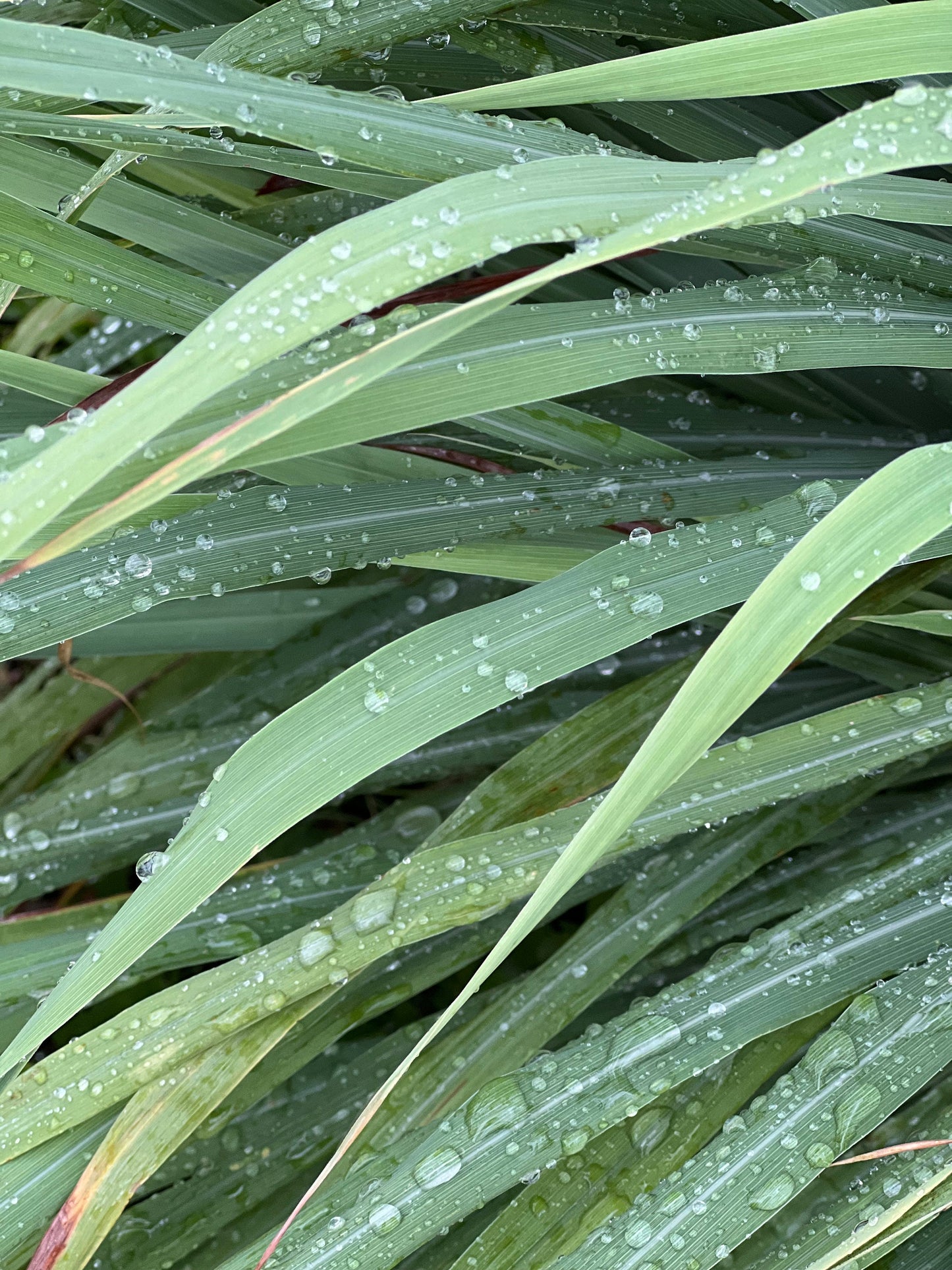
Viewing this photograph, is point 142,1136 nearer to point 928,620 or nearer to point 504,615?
point 504,615

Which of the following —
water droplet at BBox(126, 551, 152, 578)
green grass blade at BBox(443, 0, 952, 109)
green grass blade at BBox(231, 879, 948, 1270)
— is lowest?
green grass blade at BBox(231, 879, 948, 1270)

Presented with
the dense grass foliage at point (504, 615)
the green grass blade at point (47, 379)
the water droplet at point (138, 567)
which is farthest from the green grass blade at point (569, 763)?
the green grass blade at point (47, 379)

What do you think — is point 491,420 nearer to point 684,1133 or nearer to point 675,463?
point 675,463

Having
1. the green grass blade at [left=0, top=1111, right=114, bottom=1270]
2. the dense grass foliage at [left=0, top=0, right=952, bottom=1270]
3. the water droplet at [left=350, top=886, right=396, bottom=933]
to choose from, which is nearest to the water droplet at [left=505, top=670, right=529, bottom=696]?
the dense grass foliage at [left=0, top=0, right=952, bottom=1270]

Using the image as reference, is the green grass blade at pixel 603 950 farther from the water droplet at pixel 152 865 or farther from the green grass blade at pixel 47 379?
the green grass blade at pixel 47 379

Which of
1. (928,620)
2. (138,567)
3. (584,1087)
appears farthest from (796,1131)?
(138,567)

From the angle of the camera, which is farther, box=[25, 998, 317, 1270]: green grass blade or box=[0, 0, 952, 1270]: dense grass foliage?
box=[25, 998, 317, 1270]: green grass blade

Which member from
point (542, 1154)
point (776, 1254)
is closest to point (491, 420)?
point (542, 1154)

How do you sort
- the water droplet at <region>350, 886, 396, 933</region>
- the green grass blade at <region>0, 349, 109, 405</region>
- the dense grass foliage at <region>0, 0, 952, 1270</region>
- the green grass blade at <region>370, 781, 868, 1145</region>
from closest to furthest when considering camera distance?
the dense grass foliage at <region>0, 0, 952, 1270</region> < the green grass blade at <region>0, 349, 109, 405</region> < the water droplet at <region>350, 886, 396, 933</region> < the green grass blade at <region>370, 781, 868, 1145</region>

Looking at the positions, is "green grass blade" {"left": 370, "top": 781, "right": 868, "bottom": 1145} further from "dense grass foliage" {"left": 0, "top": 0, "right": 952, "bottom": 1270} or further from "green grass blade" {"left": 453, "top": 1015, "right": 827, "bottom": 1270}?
"green grass blade" {"left": 453, "top": 1015, "right": 827, "bottom": 1270}
